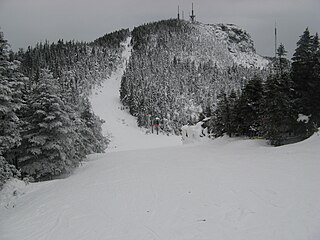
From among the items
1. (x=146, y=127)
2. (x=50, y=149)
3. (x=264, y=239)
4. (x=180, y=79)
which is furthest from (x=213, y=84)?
(x=264, y=239)

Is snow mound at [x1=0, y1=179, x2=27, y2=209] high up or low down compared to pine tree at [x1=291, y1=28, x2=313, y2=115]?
down

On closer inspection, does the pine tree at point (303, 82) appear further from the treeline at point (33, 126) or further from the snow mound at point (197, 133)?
the snow mound at point (197, 133)

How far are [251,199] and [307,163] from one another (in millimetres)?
6057

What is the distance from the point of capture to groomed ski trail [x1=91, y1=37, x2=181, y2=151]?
66.3 metres

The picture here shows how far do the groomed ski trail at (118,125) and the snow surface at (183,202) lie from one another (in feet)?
148

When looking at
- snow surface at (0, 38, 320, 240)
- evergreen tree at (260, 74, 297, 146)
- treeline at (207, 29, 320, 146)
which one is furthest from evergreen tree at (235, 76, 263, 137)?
snow surface at (0, 38, 320, 240)

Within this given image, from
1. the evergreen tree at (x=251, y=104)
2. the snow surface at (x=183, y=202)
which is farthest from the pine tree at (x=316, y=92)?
the evergreen tree at (x=251, y=104)

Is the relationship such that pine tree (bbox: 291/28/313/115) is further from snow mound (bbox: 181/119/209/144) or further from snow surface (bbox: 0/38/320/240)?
snow mound (bbox: 181/119/209/144)

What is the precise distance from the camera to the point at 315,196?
8.90 meters

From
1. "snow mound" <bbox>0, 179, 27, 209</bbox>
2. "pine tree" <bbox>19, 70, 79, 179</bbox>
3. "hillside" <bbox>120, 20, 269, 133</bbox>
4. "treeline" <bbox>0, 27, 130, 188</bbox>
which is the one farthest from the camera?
"hillside" <bbox>120, 20, 269, 133</bbox>

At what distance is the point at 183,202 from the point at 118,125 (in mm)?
76281

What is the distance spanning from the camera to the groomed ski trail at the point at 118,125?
66.3 metres

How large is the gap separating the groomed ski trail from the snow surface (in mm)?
45197

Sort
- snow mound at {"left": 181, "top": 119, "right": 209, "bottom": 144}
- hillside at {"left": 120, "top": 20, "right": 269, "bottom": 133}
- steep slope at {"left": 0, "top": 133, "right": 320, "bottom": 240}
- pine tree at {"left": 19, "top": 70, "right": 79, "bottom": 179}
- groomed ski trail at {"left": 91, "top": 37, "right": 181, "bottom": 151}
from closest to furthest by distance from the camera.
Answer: steep slope at {"left": 0, "top": 133, "right": 320, "bottom": 240} → pine tree at {"left": 19, "top": 70, "right": 79, "bottom": 179} → snow mound at {"left": 181, "top": 119, "right": 209, "bottom": 144} → groomed ski trail at {"left": 91, "top": 37, "right": 181, "bottom": 151} → hillside at {"left": 120, "top": 20, "right": 269, "bottom": 133}
